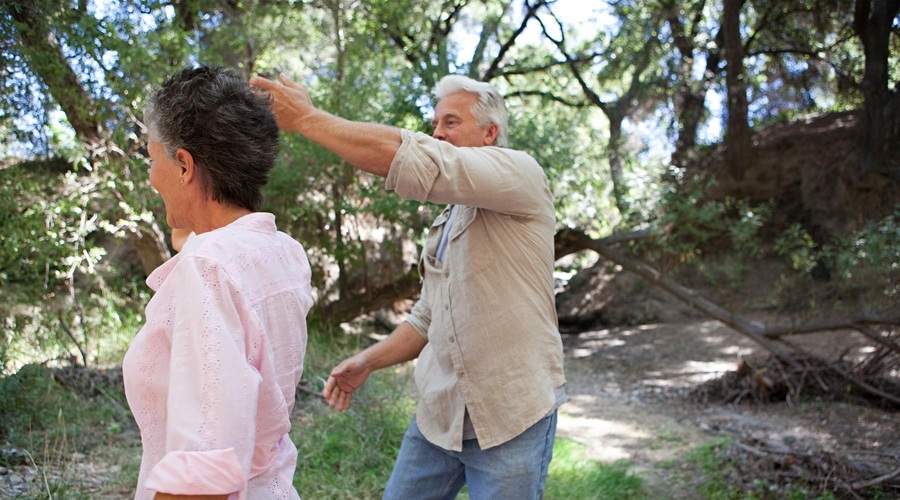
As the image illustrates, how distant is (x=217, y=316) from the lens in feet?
4.02

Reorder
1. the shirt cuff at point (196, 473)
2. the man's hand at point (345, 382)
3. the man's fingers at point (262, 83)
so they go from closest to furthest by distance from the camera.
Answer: the shirt cuff at point (196, 473) < the man's fingers at point (262, 83) < the man's hand at point (345, 382)

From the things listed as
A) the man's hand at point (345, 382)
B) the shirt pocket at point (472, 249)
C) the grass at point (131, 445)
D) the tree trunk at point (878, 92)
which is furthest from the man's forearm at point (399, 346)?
the tree trunk at point (878, 92)

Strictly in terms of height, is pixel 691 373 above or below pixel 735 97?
below

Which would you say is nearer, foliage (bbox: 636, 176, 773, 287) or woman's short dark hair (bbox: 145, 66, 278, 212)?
woman's short dark hair (bbox: 145, 66, 278, 212)

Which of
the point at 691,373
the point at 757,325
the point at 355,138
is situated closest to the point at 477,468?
the point at 355,138

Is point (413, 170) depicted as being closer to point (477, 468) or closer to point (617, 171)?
point (477, 468)

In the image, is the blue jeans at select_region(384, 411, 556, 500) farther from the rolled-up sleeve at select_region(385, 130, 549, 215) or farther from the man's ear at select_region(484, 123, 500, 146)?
the man's ear at select_region(484, 123, 500, 146)

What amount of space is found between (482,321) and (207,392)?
115cm

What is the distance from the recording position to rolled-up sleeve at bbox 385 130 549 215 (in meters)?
1.87

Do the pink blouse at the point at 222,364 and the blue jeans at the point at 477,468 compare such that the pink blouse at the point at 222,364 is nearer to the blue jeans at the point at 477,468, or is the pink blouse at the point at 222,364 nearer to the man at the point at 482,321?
the man at the point at 482,321

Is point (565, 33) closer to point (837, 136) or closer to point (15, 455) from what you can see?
point (837, 136)

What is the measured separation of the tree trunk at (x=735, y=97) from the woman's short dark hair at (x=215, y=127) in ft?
29.1

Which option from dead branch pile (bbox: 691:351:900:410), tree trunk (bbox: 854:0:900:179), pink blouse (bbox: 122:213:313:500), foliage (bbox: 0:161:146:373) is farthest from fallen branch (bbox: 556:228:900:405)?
pink blouse (bbox: 122:213:313:500)

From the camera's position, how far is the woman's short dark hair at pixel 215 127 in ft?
4.69
